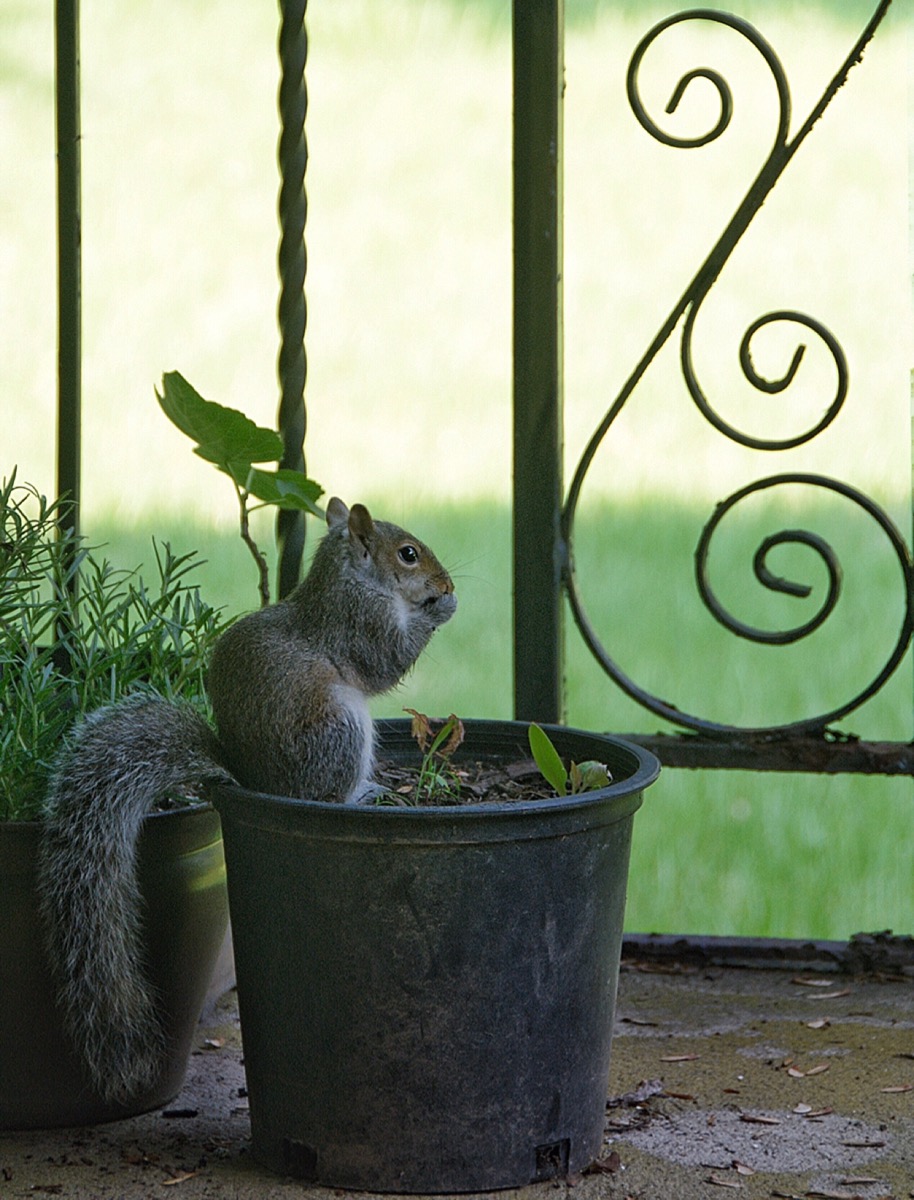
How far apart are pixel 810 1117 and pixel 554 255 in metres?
1.31

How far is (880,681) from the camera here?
2629 mm

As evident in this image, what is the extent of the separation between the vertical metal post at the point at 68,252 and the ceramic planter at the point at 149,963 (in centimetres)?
66

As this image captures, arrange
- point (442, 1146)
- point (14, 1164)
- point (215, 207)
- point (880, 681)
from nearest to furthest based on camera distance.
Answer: point (442, 1146)
point (14, 1164)
point (880, 681)
point (215, 207)

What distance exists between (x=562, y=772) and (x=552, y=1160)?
465 mm

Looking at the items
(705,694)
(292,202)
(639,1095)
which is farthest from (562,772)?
(705,694)

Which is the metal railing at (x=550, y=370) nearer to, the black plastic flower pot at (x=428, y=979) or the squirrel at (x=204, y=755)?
the squirrel at (x=204, y=755)

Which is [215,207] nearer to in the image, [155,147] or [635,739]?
[155,147]

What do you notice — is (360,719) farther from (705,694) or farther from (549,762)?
(705,694)

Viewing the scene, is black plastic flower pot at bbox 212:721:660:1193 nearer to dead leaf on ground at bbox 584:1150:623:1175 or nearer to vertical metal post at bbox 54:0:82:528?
dead leaf on ground at bbox 584:1150:623:1175

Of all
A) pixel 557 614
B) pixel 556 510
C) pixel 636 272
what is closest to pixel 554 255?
pixel 556 510

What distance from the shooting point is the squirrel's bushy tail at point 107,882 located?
2117 mm

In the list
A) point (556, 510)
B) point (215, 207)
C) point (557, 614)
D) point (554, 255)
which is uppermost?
point (215, 207)

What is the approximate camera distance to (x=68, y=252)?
2703 millimetres

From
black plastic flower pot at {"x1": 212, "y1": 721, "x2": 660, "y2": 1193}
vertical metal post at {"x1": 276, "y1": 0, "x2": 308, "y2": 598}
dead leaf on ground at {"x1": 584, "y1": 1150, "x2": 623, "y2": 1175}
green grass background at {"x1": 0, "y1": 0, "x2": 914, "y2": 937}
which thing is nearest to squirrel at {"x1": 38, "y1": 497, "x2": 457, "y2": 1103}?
black plastic flower pot at {"x1": 212, "y1": 721, "x2": 660, "y2": 1193}
